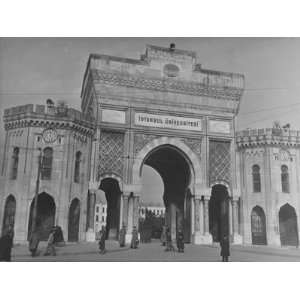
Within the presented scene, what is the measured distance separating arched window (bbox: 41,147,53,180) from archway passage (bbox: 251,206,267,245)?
31.0 ft

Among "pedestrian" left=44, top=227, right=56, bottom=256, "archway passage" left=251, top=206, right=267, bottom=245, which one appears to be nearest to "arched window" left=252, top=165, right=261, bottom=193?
"archway passage" left=251, top=206, right=267, bottom=245

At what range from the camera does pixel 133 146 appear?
18219 mm

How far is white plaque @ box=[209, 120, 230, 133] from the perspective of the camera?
1934 cm

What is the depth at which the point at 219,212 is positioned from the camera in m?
20.1

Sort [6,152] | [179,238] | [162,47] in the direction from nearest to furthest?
[179,238] < [6,152] < [162,47]

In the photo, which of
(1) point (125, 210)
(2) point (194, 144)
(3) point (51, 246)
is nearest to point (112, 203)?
(1) point (125, 210)

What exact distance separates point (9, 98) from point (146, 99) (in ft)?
20.2

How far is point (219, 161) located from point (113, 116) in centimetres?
544

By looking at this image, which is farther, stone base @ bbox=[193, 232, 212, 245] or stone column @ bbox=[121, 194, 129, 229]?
stone base @ bbox=[193, 232, 212, 245]

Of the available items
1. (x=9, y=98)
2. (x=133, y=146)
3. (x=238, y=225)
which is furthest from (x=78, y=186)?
(x=238, y=225)

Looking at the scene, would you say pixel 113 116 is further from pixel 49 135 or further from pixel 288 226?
pixel 288 226

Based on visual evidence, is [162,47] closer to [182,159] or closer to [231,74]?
[231,74]

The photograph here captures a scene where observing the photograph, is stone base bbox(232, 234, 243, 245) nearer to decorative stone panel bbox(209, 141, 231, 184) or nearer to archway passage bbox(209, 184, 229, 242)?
archway passage bbox(209, 184, 229, 242)

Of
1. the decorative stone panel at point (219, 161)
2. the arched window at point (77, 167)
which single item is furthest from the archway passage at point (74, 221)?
the decorative stone panel at point (219, 161)
